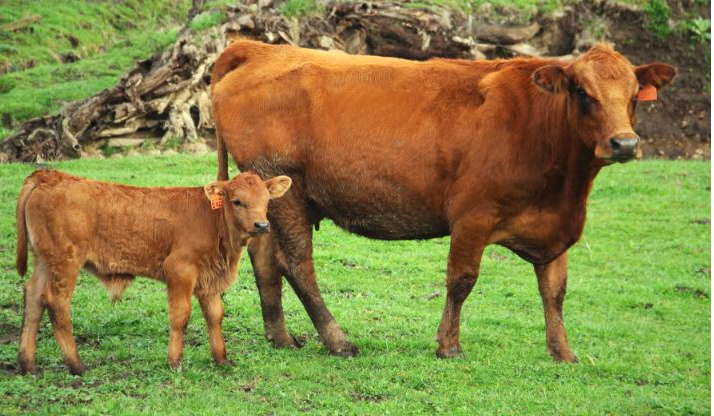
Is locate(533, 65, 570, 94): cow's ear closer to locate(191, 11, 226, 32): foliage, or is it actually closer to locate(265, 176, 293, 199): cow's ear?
locate(265, 176, 293, 199): cow's ear

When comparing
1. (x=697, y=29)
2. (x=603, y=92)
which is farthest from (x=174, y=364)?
(x=697, y=29)

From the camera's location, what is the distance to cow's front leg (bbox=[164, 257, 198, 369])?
28.9 ft

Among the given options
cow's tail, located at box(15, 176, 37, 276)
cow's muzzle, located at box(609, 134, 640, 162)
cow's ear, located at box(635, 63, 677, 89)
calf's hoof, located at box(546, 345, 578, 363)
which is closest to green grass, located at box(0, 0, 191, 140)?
cow's tail, located at box(15, 176, 37, 276)

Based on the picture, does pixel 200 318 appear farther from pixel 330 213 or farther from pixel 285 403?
pixel 285 403

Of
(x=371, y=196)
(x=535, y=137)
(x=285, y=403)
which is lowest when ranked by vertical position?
(x=285, y=403)

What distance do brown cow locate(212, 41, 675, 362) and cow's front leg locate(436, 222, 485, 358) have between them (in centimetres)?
1

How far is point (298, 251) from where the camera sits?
10.0m

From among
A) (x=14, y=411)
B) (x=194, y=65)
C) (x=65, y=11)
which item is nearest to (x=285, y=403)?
(x=14, y=411)

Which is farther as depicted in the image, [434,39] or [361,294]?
[434,39]

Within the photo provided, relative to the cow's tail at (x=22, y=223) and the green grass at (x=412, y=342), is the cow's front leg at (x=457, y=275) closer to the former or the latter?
the green grass at (x=412, y=342)

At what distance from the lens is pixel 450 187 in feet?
31.4

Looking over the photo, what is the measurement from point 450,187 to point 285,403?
2.63 meters

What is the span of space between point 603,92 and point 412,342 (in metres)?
3.08

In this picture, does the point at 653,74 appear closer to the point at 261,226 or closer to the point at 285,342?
the point at 261,226
